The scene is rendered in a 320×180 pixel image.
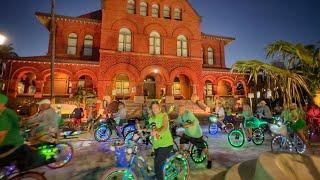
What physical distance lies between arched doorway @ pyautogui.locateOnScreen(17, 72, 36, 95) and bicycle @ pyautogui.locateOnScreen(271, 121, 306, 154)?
21.9 m

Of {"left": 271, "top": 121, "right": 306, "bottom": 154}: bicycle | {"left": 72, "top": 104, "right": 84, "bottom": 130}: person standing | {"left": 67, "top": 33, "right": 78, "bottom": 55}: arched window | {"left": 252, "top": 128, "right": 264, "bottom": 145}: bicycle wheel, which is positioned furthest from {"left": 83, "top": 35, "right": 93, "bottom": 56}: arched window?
{"left": 271, "top": 121, "right": 306, "bottom": 154}: bicycle

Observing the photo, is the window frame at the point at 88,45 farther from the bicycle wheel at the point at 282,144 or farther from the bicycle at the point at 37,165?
the bicycle wheel at the point at 282,144

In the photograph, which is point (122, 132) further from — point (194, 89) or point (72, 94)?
point (194, 89)

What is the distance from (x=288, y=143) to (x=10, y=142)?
884 cm

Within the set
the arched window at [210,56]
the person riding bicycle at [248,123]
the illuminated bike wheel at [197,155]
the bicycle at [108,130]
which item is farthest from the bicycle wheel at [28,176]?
the arched window at [210,56]

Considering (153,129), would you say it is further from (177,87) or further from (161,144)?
(177,87)

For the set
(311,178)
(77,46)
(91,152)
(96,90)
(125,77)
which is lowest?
(91,152)

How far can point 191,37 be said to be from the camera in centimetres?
2717

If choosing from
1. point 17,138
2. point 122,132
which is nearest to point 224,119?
point 122,132

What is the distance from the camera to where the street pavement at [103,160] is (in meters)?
6.33

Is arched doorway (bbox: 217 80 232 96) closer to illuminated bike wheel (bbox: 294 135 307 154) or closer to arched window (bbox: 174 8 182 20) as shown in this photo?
arched window (bbox: 174 8 182 20)

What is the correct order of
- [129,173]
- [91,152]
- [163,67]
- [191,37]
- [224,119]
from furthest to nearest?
[191,37] → [163,67] → [224,119] → [91,152] → [129,173]

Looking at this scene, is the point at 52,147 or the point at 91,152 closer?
the point at 52,147

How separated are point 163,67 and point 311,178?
2402 cm
